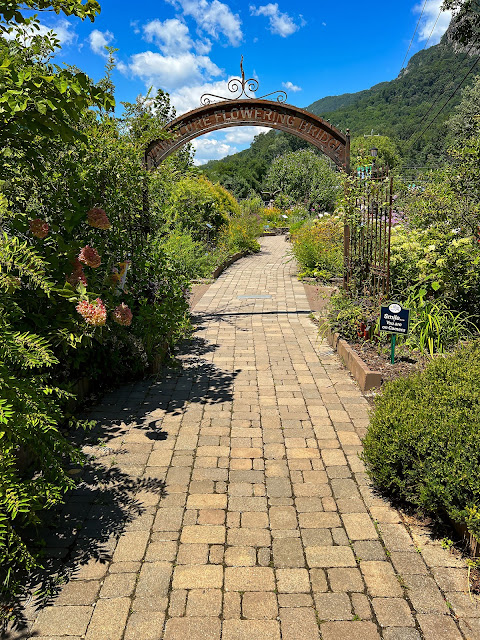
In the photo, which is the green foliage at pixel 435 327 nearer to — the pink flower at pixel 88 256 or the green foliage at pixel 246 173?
the pink flower at pixel 88 256

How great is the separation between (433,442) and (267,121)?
18.6 ft

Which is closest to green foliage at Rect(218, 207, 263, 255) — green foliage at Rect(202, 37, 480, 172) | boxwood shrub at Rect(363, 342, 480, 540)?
boxwood shrub at Rect(363, 342, 480, 540)

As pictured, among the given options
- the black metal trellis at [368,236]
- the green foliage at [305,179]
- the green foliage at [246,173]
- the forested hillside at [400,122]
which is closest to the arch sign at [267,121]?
the black metal trellis at [368,236]

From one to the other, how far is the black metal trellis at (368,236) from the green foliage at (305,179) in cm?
2128

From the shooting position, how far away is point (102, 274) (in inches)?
160

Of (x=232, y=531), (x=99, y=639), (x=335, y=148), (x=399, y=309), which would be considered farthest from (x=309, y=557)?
(x=335, y=148)

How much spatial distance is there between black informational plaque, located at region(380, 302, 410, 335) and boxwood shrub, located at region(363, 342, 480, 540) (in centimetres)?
116

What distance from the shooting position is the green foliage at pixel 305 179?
94.2ft

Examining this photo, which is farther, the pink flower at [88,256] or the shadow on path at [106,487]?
the pink flower at [88,256]

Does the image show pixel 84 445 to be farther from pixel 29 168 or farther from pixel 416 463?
pixel 416 463

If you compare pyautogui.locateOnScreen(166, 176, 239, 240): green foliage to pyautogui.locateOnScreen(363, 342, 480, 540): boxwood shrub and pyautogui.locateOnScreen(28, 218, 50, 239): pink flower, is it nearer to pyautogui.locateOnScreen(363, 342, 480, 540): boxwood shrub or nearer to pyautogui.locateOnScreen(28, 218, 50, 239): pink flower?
pyautogui.locateOnScreen(28, 218, 50, 239): pink flower

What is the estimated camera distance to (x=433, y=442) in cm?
264

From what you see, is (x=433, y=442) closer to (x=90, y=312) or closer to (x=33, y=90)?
(x=90, y=312)

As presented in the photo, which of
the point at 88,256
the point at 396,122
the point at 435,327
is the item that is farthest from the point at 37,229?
the point at 396,122
